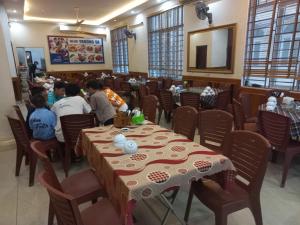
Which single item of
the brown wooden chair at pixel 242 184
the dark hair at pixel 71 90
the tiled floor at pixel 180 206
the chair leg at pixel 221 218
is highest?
the dark hair at pixel 71 90

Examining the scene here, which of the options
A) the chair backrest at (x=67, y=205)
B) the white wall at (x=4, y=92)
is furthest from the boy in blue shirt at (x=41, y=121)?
the chair backrest at (x=67, y=205)

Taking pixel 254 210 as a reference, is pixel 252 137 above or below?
above

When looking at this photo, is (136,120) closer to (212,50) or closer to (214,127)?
(214,127)

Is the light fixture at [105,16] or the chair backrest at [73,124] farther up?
the light fixture at [105,16]

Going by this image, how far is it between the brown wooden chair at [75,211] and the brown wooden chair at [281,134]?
185cm

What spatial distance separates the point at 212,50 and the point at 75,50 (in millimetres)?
7393

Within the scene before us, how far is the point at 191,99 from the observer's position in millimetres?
3779

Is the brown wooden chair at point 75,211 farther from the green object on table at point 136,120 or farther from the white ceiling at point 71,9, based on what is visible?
the white ceiling at point 71,9

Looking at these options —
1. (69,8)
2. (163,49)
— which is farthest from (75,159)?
(69,8)

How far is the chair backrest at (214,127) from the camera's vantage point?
2.08 meters

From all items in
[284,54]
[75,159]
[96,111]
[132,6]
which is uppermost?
[132,6]

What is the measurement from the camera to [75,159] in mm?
3016

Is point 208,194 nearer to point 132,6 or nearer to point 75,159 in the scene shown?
point 75,159

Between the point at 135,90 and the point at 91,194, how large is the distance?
4.57m
